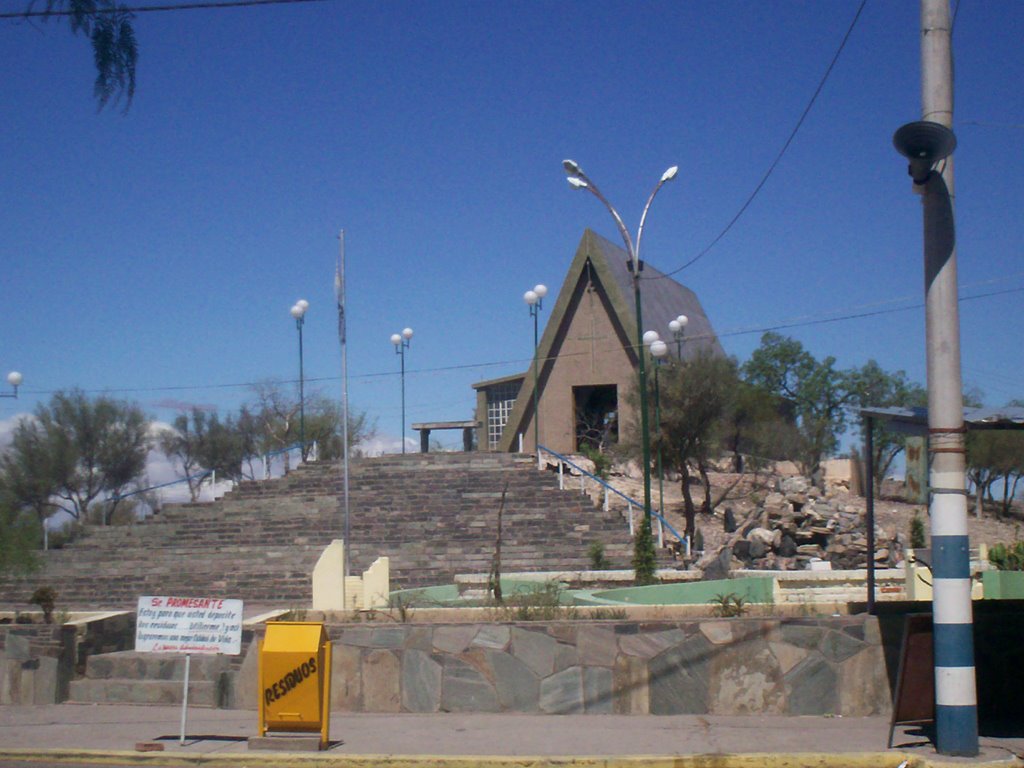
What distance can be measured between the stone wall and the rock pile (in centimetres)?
1410

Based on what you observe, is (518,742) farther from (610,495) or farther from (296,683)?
(610,495)

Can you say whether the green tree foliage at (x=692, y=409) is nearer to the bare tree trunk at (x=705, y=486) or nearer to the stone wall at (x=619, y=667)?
the bare tree trunk at (x=705, y=486)

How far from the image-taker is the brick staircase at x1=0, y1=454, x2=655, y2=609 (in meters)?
22.6

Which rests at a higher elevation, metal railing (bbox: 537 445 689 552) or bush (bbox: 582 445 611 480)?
bush (bbox: 582 445 611 480)

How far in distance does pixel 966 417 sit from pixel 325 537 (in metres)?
19.5

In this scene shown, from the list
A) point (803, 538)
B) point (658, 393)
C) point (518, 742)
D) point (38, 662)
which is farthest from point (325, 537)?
point (518, 742)

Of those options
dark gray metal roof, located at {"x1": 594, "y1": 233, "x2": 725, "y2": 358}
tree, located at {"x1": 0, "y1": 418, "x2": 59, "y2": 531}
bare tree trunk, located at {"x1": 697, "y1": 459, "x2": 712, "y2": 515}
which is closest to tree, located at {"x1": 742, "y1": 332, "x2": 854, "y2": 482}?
dark gray metal roof, located at {"x1": 594, "y1": 233, "x2": 725, "y2": 358}

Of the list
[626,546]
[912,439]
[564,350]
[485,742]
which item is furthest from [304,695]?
[564,350]

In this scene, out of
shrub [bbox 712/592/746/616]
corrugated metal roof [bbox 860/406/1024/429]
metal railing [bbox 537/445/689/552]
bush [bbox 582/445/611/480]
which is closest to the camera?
corrugated metal roof [bbox 860/406/1024/429]

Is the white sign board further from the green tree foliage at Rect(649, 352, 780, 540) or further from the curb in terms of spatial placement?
the green tree foliage at Rect(649, 352, 780, 540)

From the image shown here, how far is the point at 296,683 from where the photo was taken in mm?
7965

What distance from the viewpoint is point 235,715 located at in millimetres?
9586

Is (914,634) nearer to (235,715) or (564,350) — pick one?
(235,715)

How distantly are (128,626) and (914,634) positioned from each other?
27.4 ft
